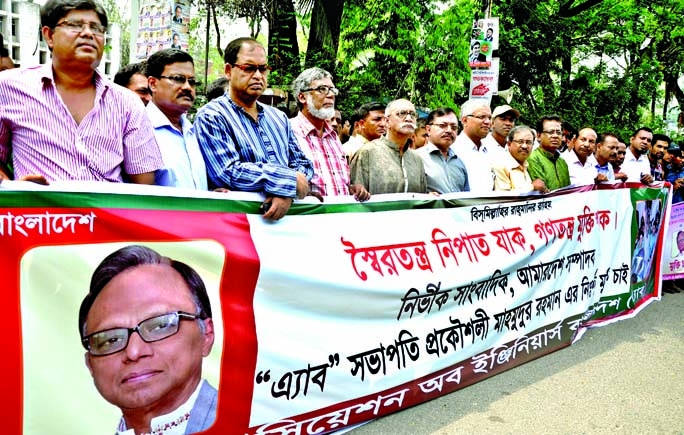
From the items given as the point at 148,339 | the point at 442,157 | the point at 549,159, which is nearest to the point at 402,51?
the point at 549,159

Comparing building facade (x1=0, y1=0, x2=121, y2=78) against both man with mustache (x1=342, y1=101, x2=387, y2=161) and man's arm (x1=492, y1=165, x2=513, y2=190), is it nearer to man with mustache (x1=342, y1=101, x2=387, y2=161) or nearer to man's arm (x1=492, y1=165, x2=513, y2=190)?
man with mustache (x1=342, y1=101, x2=387, y2=161)

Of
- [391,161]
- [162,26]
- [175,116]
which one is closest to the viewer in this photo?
[175,116]

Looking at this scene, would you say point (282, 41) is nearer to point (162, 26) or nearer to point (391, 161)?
point (162, 26)

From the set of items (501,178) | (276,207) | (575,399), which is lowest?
(575,399)

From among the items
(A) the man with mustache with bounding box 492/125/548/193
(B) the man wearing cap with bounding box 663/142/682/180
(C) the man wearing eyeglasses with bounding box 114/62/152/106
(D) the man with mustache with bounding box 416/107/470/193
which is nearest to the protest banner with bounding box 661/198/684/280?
(B) the man wearing cap with bounding box 663/142/682/180

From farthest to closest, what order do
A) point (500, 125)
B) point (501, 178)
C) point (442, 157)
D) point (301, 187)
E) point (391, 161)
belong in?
point (500, 125), point (501, 178), point (442, 157), point (391, 161), point (301, 187)

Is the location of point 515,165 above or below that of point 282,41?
below

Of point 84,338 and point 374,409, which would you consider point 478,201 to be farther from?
point 84,338

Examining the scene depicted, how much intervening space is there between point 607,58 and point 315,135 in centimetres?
2023

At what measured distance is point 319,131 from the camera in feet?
14.6

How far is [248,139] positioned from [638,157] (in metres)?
6.53

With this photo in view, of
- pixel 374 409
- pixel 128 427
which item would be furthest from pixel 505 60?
pixel 128 427

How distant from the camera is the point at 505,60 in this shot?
17344 millimetres

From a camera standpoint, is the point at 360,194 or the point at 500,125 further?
the point at 500,125
